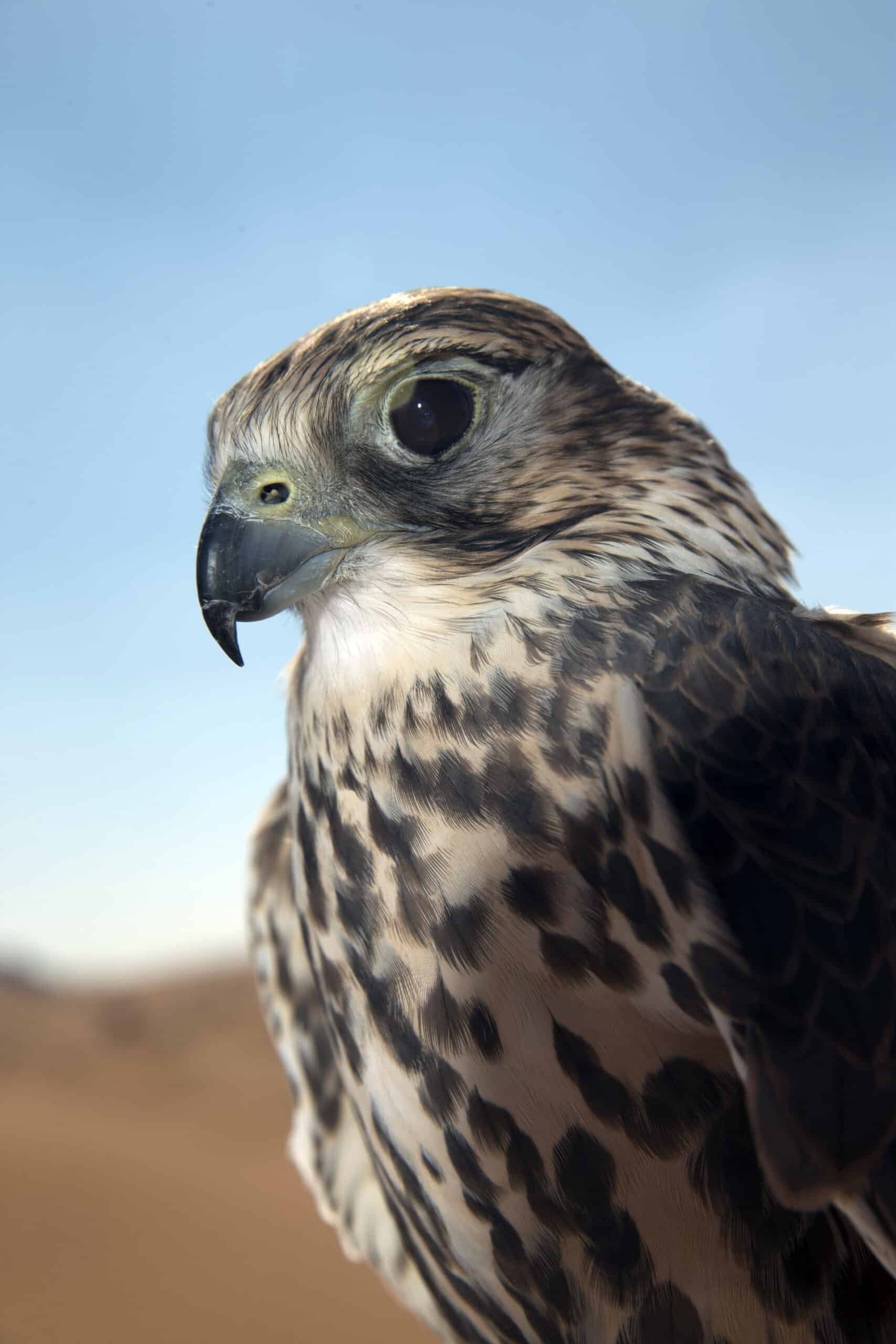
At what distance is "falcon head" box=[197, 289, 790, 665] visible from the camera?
1220 mm

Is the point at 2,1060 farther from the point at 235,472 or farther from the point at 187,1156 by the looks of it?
the point at 235,472

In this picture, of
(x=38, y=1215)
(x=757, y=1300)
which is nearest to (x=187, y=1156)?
(x=38, y=1215)

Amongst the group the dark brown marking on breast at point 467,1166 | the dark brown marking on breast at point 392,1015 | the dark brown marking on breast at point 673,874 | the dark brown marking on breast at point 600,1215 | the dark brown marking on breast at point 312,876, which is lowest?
the dark brown marking on breast at point 600,1215

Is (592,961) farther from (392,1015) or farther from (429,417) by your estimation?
(429,417)

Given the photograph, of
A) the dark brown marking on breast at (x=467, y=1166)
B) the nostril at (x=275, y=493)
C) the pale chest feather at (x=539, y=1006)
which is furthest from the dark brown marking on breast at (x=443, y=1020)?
the nostril at (x=275, y=493)

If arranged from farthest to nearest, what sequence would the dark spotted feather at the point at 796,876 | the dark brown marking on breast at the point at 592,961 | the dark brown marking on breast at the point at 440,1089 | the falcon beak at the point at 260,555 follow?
the falcon beak at the point at 260,555 < the dark brown marking on breast at the point at 440,1089 < the dark brown marking on breast at the point at 592,961 < the dark spotted feather at the point at 796,876

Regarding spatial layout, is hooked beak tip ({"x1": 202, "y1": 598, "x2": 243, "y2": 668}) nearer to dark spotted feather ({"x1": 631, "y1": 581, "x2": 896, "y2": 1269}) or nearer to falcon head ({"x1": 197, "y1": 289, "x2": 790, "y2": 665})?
falcon head ({"x1": 197, "y1": 289, "x2": 790, "y2": 665})

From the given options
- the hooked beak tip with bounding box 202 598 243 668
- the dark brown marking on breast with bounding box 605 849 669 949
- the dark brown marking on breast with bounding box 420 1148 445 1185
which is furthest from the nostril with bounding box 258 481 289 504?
the dark brown marking on breast with bounding box 420 1148 445 1185

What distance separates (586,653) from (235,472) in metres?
0.59

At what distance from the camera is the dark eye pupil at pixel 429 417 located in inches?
49.4

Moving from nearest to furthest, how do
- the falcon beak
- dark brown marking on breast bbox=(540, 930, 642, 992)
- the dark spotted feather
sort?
the dark spotted feather, dark brown marking on breast bbox=(540, 930, 642, 992), the falcon beak

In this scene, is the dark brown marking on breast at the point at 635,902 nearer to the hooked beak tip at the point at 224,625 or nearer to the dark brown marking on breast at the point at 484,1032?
→ the dark brown marking on breast at the point at 484,1032

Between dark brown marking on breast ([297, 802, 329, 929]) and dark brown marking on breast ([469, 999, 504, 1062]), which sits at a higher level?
dark brown marking on breast ([297, 802, 329, 929])

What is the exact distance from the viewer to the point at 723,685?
999 millimetres
